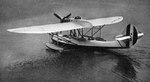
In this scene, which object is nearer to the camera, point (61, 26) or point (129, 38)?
point (129, 38)

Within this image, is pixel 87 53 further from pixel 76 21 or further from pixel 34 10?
pixel 34 10

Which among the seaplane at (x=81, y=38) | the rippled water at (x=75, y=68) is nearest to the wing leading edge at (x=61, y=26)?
the seaplane at (x=81, y=38)

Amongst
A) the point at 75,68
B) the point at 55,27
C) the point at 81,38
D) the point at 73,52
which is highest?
the point at 55,27

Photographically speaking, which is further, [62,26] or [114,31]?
[114,31]

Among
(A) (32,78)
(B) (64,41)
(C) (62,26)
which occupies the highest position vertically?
(C) (62,26)

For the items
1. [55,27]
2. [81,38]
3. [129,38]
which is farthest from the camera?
[81,38]

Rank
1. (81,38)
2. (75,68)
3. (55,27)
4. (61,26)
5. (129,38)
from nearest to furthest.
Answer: (75,68) < (55,27) < (129,38) < (61,26) < (81,38)

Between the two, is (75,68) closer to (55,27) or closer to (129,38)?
(55,27)

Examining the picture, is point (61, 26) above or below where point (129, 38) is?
above

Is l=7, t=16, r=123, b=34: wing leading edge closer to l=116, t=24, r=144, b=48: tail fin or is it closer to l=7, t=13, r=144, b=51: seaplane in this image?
l=7, t=13, r=144, b=51: seaplane

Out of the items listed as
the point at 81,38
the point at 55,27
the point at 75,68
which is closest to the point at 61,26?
the point at 55,27

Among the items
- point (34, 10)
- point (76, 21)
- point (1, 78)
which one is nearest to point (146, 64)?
point (76, 21)
